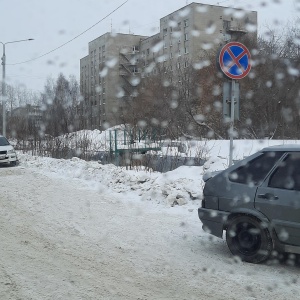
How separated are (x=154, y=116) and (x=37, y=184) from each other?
17.8m

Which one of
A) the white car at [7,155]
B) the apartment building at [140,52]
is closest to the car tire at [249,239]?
the white car at [7,155]

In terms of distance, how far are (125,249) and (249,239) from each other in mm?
1799

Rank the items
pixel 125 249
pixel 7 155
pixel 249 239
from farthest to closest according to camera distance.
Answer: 1. pixel 7 155
2. pixel 125 249
3. pixel 249 239

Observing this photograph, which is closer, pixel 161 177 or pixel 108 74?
pixel 161 177

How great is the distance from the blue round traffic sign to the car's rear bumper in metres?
3.28

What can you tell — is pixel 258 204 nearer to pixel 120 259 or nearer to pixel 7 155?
pixel 120 259

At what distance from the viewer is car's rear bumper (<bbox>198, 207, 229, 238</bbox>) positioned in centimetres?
609

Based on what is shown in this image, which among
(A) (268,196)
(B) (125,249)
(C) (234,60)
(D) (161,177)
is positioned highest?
(C) (234,60)

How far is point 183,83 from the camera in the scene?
3186 cm

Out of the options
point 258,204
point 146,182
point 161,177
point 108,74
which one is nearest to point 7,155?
point 146,182

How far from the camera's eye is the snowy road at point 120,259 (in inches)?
190

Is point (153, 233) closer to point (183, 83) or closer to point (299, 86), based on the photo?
point (299, 86)

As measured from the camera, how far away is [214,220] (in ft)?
20.2

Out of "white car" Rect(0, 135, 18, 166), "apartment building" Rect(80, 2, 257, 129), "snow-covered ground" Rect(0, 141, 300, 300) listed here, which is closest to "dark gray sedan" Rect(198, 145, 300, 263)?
"snow-covered ground" Rect(0, 141, 300, 300)
